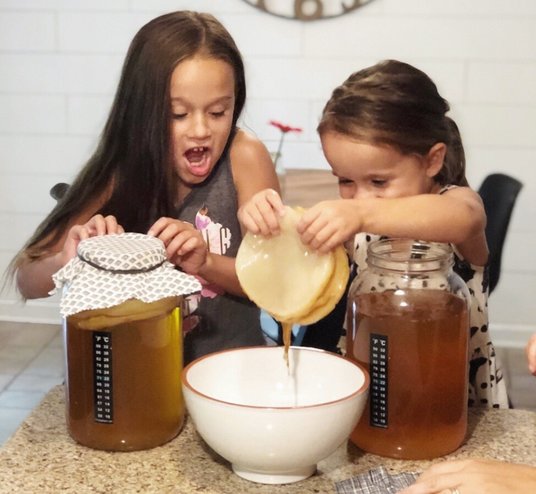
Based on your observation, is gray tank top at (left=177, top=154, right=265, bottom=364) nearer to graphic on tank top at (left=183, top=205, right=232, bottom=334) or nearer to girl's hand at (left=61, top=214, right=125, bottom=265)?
graphic on tank top at (left=183, top=205, right=232, bottom=334)

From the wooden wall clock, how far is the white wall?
2cm

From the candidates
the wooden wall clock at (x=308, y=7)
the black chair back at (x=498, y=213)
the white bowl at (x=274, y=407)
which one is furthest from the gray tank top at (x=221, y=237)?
the wooden wall clock at (x=308, y=7)

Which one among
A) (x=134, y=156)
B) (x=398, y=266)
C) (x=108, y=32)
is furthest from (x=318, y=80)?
(x=398, y=266)

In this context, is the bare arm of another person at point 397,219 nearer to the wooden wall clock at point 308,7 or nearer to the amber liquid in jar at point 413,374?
the amber liquid in jar at point 413,374

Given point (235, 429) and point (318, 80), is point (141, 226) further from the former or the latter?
point (318, 80)

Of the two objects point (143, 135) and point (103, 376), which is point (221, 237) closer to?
point (143, 135)

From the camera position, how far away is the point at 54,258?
102cm

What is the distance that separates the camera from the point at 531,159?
2693mm

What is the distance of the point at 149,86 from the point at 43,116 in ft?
6.17

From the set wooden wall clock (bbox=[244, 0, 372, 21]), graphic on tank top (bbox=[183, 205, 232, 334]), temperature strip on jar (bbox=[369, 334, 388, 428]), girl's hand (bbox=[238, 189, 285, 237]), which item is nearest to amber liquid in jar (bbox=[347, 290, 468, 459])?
temperature strip on jar (bbox=[369, 334, 388, 428])

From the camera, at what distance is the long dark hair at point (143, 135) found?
1.06 meters

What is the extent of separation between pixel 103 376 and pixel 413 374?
0.30 metres

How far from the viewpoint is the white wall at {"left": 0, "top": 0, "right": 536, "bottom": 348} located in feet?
8.55

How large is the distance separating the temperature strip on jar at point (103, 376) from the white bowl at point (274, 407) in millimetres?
75
